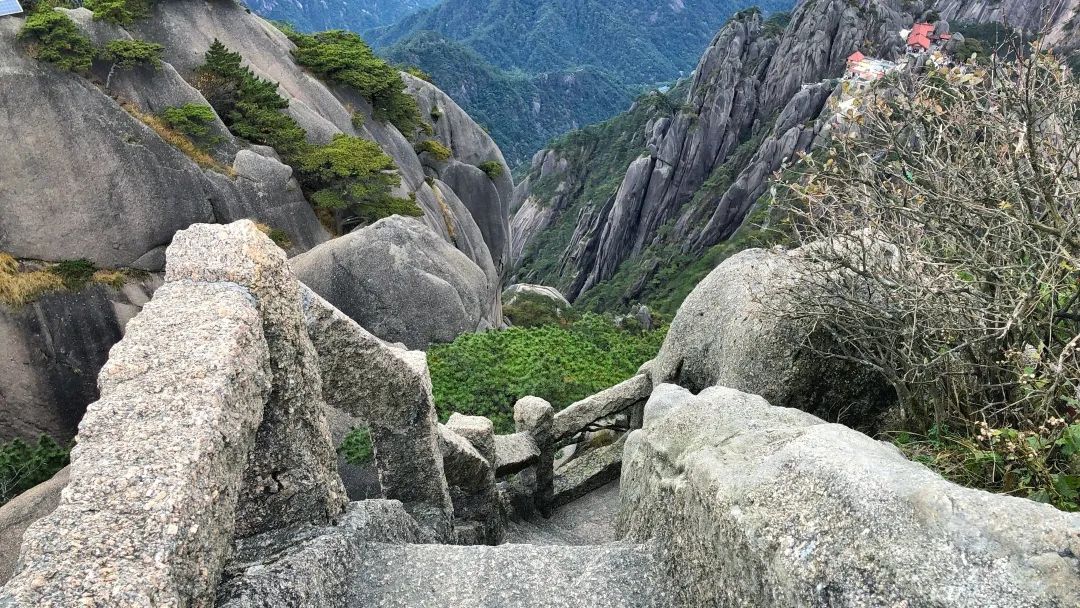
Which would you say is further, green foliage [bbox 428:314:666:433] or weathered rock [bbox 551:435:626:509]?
green foliage [bbox 428:314:666:433]

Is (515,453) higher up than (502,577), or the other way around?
(502,577)

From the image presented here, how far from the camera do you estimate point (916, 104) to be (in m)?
5.56

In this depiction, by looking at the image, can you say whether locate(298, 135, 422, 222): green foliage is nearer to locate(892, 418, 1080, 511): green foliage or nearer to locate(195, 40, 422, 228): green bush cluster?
locate(195, 40, 422, 228): green bush cluster

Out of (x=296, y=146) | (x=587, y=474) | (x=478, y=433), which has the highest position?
(x=296, y=146)

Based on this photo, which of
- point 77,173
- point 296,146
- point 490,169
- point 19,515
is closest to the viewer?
point 19,515

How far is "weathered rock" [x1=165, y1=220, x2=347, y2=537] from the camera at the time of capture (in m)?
4.53

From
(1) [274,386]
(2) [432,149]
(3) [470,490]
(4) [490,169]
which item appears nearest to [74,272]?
(3) [470,490]

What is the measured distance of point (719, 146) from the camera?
8512 cm

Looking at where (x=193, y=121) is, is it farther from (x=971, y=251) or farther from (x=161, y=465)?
(x=971, y=251)

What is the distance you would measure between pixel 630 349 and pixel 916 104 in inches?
514

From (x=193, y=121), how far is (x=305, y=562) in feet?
63.7

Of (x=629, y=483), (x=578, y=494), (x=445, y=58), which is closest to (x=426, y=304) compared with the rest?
(x=578, y=494)

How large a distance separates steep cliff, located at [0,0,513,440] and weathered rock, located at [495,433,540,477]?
808 cm

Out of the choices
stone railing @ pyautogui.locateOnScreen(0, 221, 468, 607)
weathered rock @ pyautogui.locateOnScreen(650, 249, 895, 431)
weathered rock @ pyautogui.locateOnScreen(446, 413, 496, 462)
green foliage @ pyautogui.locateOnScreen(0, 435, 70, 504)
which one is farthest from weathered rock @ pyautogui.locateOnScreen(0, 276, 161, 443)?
weathered rock @ pyautogui.locateOnScreen(650, 249, 895, 431)
